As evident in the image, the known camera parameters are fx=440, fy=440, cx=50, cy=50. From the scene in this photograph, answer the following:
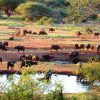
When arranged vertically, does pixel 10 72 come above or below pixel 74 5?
below

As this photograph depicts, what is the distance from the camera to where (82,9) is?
1054 inches

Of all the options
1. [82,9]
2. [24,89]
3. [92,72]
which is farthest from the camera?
[82,9]

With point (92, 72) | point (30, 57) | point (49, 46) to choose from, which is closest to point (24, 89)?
point (92, 72)

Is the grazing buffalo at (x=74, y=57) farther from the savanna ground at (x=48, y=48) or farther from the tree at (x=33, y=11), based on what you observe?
the tree at (x=33, y=11)

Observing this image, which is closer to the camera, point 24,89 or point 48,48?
point 24,89

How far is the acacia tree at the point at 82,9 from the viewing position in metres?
26.4

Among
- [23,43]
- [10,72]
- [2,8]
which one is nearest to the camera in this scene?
[10,72]

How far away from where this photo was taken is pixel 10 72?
93.1ft

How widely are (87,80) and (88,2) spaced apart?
486cm

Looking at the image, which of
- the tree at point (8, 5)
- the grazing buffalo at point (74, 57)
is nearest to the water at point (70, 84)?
the grazing buffalo at point (74, 57)

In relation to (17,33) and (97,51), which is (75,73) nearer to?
(97,51)

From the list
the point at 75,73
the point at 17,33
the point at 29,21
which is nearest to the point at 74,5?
the point at 75,73

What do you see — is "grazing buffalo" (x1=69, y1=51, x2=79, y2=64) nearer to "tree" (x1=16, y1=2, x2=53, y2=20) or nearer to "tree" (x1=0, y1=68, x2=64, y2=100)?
"tree" (x1=0, y1=68, x2=64, y2=100)

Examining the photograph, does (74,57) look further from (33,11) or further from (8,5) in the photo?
(8,5)
